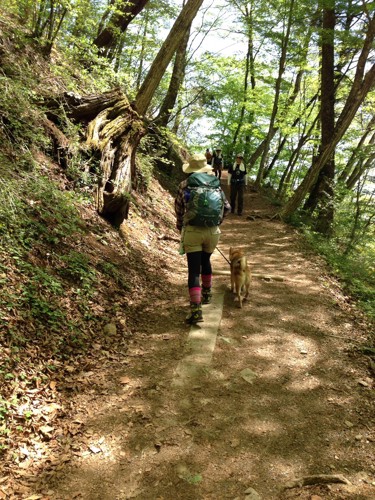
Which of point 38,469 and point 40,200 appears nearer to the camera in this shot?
point 38,469

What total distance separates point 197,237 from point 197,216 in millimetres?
321

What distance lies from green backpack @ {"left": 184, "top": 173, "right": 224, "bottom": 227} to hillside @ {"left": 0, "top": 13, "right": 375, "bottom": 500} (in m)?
1.50

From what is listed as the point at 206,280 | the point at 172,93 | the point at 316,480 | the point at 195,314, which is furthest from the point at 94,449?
the point at 172,93

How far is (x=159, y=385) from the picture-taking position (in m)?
3.89

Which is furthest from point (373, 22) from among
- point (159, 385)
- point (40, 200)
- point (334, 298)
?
point (159, 385)

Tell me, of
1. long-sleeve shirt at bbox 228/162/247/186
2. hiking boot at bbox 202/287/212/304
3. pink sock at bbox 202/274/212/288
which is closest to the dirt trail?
hiking boot at bbox 202/287/212/304

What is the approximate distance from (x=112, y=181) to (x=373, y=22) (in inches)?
352

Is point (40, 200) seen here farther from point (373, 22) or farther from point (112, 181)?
point (373, 22)

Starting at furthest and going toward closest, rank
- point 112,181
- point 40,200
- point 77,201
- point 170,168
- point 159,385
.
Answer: point 170,168, point 112,181, point 77,201, point 40,200, point 159,385

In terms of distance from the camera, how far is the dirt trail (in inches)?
109

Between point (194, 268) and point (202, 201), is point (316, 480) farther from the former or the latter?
point (202, 201)

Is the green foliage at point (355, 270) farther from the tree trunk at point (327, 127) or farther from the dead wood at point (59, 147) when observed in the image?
the dead wood at point (59, 147)

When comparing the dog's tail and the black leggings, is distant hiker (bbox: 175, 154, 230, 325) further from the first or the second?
the dog's tail

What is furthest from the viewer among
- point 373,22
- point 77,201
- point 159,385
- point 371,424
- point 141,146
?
point 141,146
